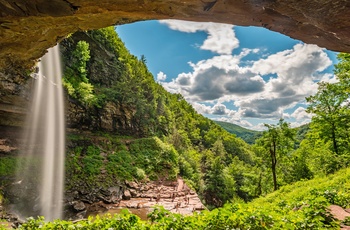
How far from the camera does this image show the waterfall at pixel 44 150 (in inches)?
719

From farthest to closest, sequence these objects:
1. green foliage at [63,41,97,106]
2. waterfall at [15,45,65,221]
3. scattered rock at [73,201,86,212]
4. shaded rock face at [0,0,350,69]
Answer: green foliage at [63,41,97,106]
scattered rock at [73,201,86,212]
waterfall at [15,45,65,221]
shaded rock face at [0,0,350,69]

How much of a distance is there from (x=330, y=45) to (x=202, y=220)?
15.1 feet

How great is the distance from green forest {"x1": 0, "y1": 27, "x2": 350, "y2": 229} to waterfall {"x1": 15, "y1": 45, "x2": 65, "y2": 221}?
130 cm

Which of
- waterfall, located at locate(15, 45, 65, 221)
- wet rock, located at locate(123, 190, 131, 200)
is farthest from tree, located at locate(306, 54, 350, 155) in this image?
waterfall, located at locate(15, 45, 65, 221)

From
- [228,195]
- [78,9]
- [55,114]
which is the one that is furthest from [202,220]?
[228,195]

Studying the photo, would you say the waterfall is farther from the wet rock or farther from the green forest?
the wet rock

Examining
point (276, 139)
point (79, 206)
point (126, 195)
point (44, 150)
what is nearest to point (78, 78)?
point (44, 150)

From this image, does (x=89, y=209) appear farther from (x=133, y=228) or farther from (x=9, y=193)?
(x=133, y=228)

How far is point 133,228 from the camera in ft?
17.0

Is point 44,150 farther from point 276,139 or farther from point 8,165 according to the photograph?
point 276,139

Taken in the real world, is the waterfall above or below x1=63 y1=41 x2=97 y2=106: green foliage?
below

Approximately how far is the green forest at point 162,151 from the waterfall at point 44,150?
51.3 inches

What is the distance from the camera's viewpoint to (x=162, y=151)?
35.4 metres

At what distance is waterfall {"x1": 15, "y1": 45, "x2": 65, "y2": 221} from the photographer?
1827cm
